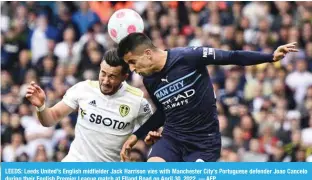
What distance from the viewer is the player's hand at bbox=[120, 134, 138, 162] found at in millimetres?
11422

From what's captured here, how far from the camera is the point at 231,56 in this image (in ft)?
36.0

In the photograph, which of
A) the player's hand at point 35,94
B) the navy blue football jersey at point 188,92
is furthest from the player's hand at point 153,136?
the player's hand at point 35,94

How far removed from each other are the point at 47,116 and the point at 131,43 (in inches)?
51.1

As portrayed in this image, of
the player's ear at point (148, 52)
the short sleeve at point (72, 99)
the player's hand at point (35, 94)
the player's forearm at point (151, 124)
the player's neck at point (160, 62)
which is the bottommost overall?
the player's forearm at point (151, 124)

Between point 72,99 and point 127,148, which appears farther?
point 72,99

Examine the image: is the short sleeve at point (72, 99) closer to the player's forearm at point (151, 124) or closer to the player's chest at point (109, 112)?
the player's chest at point (109, 112)

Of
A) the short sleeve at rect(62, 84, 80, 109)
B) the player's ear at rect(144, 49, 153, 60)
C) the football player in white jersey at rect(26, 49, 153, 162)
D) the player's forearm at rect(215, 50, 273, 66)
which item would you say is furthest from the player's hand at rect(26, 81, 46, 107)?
the player's forearm at rect(215, 50, 273, 66)

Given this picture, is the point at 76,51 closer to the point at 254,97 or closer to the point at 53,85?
the point at 53,85

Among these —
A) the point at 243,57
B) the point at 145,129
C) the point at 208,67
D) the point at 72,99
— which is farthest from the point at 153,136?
the point at 208,67

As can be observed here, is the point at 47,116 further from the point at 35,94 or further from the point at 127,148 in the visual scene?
the point at 127,148

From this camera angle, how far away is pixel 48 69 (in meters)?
20.7

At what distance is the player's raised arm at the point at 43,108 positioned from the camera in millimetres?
11406

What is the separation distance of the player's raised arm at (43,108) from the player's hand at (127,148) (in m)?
0.82

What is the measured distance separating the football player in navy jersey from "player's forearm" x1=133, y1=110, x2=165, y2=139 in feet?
0.26
